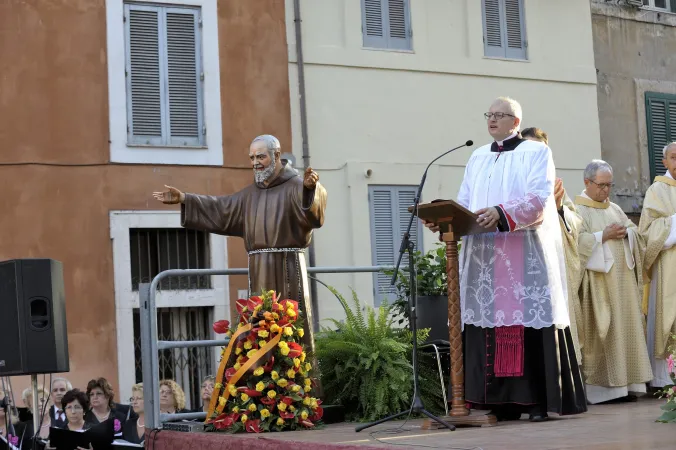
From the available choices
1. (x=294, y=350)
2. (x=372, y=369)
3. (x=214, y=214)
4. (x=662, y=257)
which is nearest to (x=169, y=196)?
(x=214, y=214)

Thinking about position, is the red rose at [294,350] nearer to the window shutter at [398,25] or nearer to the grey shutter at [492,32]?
the window shutter at [398,25]

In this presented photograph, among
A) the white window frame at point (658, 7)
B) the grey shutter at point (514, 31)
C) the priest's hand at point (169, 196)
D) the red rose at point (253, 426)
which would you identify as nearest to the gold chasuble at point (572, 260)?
the red rose at point (253, 426)

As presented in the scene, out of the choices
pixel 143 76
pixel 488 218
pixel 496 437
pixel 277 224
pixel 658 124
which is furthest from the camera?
pixel 658 124

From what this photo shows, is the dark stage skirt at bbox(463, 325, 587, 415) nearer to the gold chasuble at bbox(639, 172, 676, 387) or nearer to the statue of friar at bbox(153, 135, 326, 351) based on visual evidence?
the statue of friar at bbox(153, 135, 326, 351)

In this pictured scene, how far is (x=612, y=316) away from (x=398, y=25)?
27.4 ft

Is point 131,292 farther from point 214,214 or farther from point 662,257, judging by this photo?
point 662,257

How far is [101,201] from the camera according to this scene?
1506cm

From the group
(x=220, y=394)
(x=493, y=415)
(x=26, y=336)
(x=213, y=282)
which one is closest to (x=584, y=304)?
(x=493, y=415)

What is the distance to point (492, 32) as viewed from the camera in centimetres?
1781

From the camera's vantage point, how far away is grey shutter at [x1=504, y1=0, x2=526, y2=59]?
17953mm

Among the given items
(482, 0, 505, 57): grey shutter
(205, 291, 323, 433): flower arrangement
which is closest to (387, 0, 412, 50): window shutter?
(482, 0, 505, 57): grey shutter

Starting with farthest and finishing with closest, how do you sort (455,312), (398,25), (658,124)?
(658,124), (398,25), (455,312)

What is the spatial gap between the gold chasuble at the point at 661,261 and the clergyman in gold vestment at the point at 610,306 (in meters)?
0.14

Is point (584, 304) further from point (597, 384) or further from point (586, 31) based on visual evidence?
point (586, 31)
